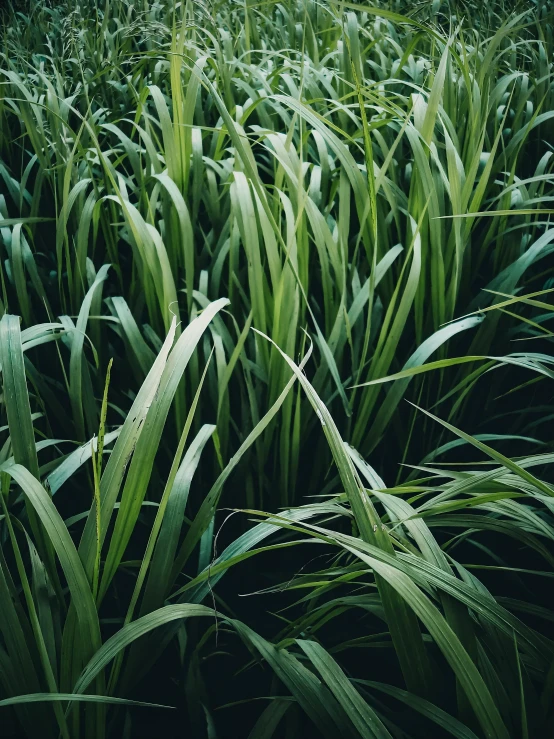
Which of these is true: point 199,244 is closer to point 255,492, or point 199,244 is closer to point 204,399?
point 204,399

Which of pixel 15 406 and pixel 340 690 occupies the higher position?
pixel 15 406

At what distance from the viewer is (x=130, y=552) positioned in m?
0.62

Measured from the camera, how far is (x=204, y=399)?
0.68 m

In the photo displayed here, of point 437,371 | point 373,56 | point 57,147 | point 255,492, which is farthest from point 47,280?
point 373,56

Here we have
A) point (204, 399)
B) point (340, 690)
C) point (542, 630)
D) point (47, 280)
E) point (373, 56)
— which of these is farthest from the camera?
point (373, 56)

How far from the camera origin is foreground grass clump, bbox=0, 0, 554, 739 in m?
0.38

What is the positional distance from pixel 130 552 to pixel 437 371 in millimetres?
447

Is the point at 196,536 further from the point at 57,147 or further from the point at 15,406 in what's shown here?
the point at 57,147

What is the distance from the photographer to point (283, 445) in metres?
0.59

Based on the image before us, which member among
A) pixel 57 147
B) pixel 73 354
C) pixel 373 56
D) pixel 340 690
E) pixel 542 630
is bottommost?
Result: pixel 542 630

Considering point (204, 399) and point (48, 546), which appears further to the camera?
point (204, 399)

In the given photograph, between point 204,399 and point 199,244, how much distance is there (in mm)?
310

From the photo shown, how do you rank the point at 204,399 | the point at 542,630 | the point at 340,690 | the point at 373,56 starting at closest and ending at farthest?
the point at 340,690, the point at 542,630, the point at 204,399, the point at 373,56

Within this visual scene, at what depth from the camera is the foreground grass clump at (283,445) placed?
0.38 meters
